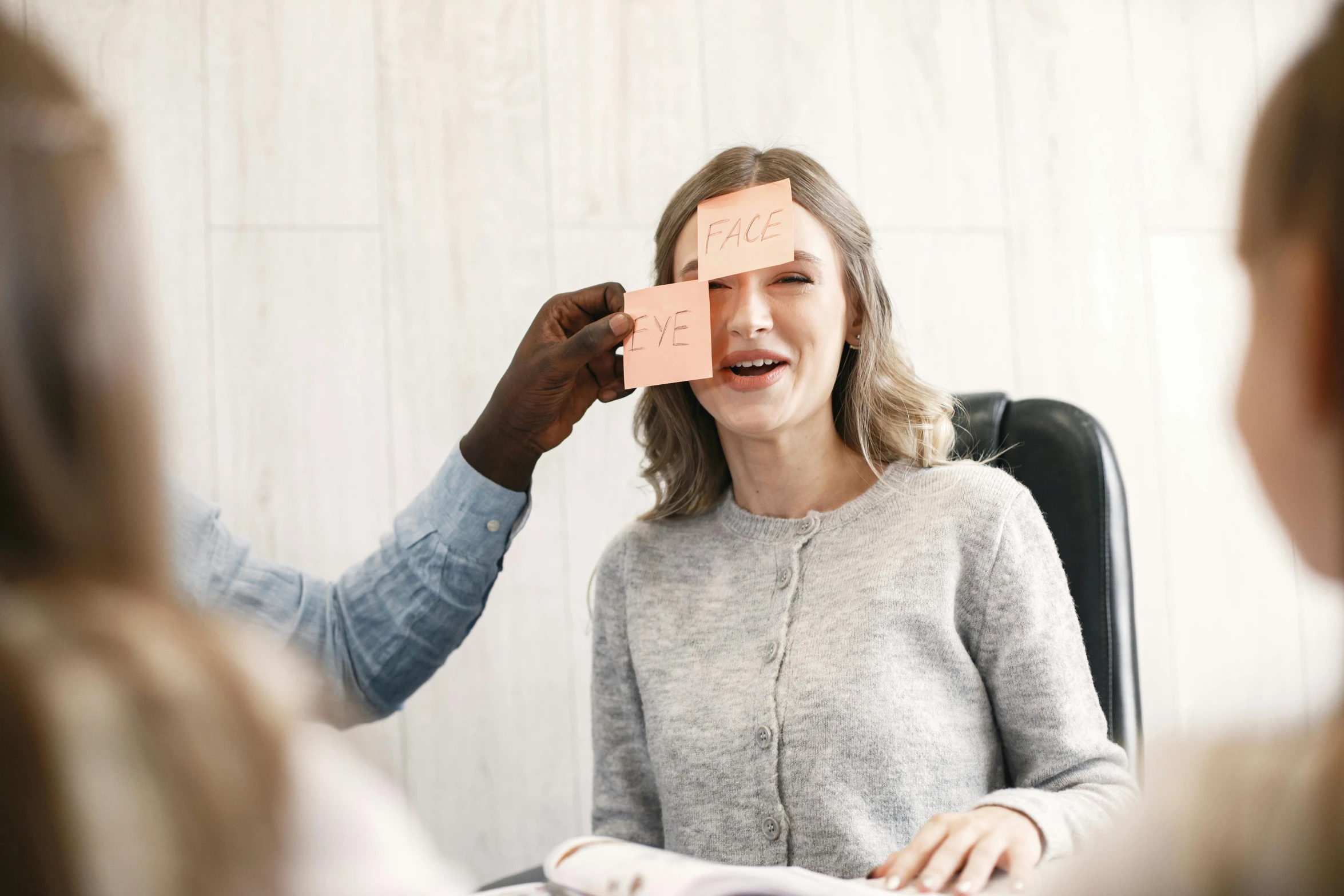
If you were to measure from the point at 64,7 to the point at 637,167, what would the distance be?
0.89m

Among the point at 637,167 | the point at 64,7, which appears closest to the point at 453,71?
the point at 637,167

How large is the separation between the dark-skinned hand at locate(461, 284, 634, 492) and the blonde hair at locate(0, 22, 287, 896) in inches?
31.2

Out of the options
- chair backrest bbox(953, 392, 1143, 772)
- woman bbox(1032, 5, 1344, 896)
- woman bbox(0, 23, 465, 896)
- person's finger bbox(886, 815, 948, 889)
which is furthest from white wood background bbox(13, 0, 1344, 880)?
woman bbox(1032, 5, 1344, 896)

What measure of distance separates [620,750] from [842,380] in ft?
1.85

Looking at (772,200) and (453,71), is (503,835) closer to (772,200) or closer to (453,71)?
(772,200)

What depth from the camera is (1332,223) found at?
399mm

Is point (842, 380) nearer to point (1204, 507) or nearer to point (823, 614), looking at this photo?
point (823, 614)

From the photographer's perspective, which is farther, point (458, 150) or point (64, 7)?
point (458, 150)

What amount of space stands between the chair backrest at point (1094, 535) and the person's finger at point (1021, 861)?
0.31 metres

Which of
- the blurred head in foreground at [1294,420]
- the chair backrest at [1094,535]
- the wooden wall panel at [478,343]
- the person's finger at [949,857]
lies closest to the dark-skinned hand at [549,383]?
the wooden wall panel at [478,343]

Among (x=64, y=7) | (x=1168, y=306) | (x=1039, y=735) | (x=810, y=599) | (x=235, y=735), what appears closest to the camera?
(x=235, y=735)

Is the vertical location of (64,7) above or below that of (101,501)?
above

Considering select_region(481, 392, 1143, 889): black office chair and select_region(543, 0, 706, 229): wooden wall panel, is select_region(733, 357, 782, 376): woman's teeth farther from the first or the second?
select_region(543, 0, 706, 229): wooden wall panel

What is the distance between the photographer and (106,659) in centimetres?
39
